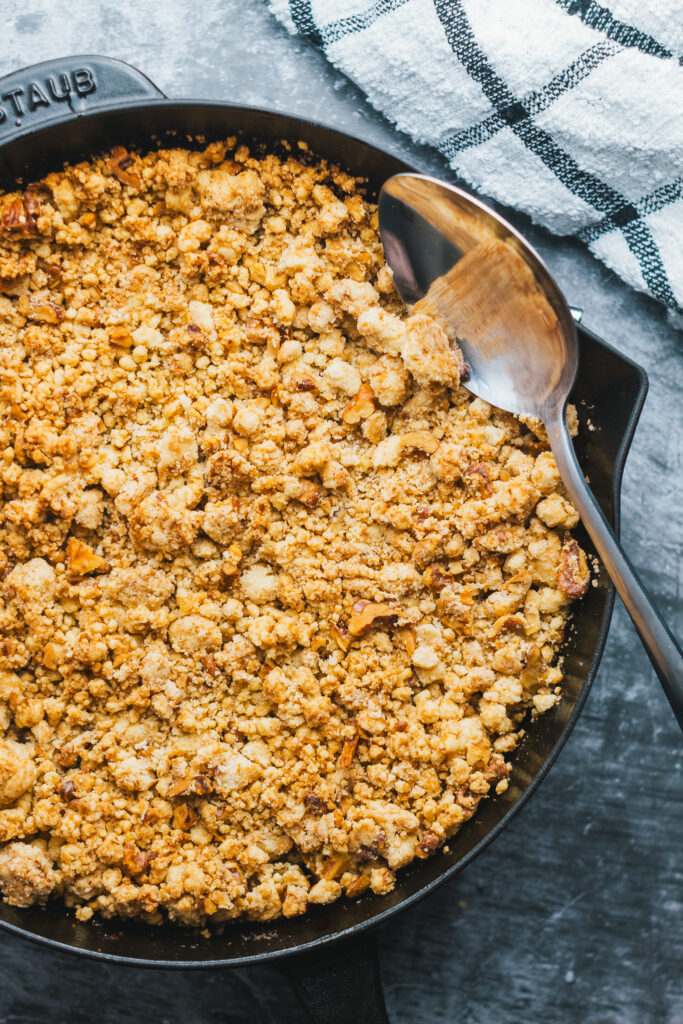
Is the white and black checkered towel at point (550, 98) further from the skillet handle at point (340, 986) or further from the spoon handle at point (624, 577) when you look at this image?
the skillet handle at point (340, 986)

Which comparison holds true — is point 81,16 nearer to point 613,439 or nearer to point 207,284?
point 207,284

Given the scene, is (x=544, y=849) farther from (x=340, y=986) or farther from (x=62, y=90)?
(x=62, y=90)

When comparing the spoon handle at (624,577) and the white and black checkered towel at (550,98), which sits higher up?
the white and black checkered towel at (550,98)

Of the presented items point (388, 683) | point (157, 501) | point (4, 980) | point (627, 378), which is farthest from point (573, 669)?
point (4, 980)

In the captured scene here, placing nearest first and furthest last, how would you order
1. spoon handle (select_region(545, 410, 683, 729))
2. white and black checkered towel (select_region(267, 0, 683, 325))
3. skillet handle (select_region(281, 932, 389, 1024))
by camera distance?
spoon handle (select_region(545, 410, 683, 729))
skillet handle (select_region(281, 932, 389, 1024))
white and black checkered towel (select_region(267, 0, 683, 325))

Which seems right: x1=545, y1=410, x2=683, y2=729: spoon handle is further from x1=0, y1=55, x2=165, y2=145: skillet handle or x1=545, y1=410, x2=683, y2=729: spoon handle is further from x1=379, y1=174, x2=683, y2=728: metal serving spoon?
x1=0, y1=55, x2=165, y2=145: skillet handle

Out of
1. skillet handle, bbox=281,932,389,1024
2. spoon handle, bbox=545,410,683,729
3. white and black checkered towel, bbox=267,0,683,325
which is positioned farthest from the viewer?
white and black checkered towel, bbox=267,0,683,325

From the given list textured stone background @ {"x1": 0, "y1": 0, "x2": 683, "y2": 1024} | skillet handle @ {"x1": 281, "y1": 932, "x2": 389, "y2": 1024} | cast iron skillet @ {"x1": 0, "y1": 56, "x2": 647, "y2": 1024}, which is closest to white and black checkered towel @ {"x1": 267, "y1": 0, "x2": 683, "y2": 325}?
textured stone background @ {"x1": 0, "y1": 0, "x2": 683, "y2": 1024}

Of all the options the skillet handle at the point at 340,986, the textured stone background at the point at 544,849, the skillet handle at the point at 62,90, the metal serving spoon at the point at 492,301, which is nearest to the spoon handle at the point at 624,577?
the metal serving spoon at the point at 492,301
